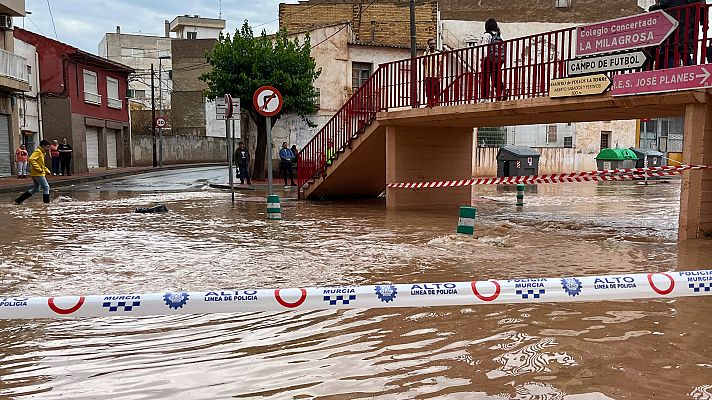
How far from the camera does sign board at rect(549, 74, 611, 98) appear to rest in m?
8.49

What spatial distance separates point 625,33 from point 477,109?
2.77 metres

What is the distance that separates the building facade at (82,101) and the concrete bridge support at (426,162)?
21.0m

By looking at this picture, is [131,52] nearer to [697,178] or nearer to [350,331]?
[697,178]

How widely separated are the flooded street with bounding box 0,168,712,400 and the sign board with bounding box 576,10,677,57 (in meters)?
2.73

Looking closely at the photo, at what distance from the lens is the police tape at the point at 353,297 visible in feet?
10.2

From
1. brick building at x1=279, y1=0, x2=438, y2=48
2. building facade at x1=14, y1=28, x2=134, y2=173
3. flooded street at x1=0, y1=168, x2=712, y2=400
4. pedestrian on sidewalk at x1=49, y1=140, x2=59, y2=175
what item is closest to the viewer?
flooded street at x1=0, y1=168, x2=712, y2=400

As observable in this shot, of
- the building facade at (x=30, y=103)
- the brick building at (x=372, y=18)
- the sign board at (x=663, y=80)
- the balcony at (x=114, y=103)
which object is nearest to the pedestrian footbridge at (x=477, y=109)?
the sign board at (x=663, y=80)

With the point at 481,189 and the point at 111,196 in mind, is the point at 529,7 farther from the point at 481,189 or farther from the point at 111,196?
the point at 111,196

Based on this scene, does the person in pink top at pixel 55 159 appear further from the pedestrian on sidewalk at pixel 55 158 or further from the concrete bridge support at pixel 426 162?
the concrete bridge support at pixel 426 162

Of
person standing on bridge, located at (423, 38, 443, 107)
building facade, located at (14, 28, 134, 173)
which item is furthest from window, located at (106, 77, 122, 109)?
person standing on bridge, located at (423, 38, 443, 107)

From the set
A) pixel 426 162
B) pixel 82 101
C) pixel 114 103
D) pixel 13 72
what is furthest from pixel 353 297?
pixel 114 103

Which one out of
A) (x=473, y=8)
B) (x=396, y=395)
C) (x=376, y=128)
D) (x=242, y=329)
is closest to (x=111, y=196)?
(x=376, y=128)

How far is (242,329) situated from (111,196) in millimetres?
13850

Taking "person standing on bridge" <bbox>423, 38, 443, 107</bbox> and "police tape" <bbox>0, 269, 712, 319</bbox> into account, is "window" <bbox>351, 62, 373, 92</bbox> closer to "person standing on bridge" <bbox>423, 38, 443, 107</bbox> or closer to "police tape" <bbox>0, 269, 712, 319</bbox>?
"person standing on bridge" <bbox>423, 38, 443, 107</bbox>
